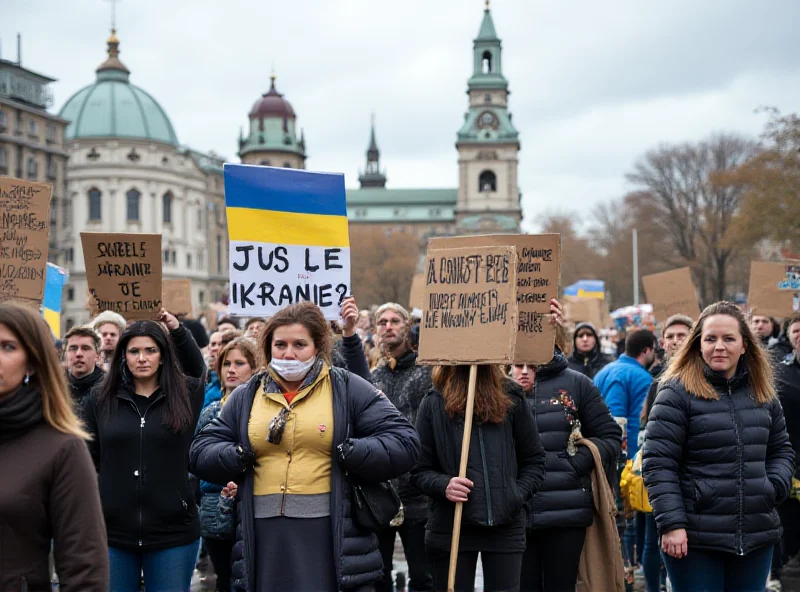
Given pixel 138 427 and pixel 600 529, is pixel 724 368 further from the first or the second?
pixel 138 427

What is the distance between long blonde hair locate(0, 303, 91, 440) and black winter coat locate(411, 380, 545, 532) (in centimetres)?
241

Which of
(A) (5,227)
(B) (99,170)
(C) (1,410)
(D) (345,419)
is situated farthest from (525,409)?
(B) (99,170)

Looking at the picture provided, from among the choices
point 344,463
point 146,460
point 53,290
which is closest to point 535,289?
point 344,463

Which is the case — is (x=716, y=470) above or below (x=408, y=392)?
below

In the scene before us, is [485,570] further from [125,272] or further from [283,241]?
[125,272]

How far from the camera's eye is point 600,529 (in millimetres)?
6082

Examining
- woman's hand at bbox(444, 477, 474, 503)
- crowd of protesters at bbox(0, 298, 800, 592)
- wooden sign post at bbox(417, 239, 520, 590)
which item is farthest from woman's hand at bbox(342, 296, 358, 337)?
woman's hand at bbox(444, 477, 474, 503)

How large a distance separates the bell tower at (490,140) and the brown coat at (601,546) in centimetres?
11360

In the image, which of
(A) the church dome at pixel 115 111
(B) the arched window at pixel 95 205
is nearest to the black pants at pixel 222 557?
(B) the arched window at pixel 95 205

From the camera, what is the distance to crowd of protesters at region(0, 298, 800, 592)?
324 centimetres

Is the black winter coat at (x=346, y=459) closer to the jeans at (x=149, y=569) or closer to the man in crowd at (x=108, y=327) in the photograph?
the jeans at (x=149, y=569)

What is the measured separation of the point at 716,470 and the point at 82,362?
3775mm

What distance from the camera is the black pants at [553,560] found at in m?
5.93

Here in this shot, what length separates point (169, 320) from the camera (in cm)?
609
